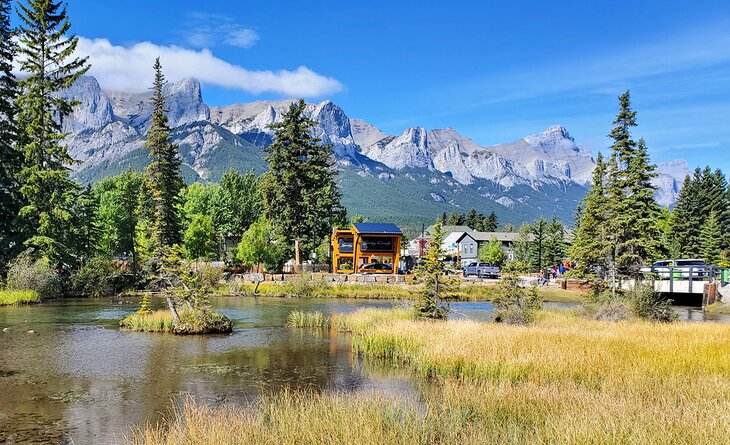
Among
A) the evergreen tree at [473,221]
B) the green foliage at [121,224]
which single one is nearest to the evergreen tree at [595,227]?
the green foliage at [121,224]

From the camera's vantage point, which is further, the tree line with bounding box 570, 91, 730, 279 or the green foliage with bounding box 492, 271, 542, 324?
the tree line with bounding box 570, 91, 730, 279

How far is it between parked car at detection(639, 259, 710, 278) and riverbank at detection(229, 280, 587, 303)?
703 cm

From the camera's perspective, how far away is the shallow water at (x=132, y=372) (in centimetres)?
1361

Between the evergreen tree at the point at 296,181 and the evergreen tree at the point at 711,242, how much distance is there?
47392mm

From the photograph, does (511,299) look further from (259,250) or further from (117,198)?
(117,198)

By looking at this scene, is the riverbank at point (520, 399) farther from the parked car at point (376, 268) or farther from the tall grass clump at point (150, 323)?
the parked car at point (376, 268)

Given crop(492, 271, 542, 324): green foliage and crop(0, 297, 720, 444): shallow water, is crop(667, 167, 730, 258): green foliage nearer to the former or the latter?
crop(492, 271, 542, 324): green foliage

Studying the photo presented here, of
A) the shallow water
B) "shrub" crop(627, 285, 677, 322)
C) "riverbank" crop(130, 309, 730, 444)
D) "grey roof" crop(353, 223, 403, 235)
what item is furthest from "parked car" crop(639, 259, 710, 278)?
the shallow water

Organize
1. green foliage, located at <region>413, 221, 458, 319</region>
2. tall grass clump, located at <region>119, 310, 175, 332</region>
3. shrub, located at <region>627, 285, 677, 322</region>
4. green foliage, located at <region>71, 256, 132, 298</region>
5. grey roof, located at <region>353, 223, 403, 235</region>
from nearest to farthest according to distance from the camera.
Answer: green foliage, located at <region>413, 221, 458, 319</region>, tall grass clump, located at <region>119, 310, 175, 332</region>, shrub, located at <region>627, 285, 677, 322</region>, green foliage, located at <region>71, 256, 132, 298</region>, grey roof, located at <region>353, 223, 403, 235</region>

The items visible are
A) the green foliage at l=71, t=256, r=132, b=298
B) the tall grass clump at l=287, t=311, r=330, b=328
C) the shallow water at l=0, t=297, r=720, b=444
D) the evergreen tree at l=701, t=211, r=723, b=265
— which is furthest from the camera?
the evergreen tree at l=701, t=211, r=723, b=265

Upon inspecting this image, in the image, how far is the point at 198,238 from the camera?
62156 millimetres

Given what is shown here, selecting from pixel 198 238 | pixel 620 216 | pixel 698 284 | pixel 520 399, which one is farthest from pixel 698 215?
pixel 520 399

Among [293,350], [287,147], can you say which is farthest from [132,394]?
[287,147]

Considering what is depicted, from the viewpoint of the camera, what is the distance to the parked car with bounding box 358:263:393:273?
61.2 m
